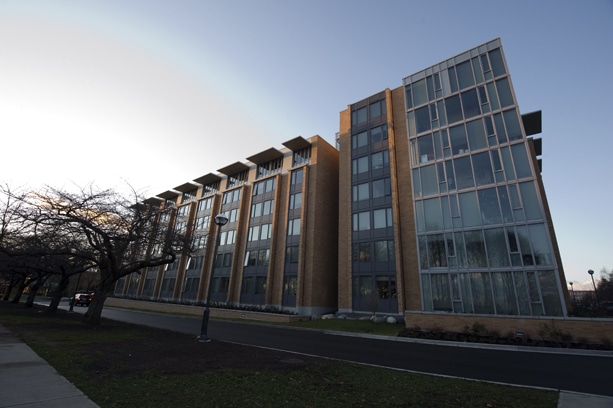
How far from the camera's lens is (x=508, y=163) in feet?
72.4

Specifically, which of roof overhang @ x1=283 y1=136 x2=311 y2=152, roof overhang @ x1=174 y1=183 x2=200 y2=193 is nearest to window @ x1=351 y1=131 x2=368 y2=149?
roof overhang @ x1=283 y1=136 x2=311 y2=152

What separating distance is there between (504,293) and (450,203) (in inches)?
291

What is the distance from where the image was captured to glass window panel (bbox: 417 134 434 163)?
2638cm

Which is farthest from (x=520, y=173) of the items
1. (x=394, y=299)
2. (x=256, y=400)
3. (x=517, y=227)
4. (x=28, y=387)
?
(x=28, y=387)

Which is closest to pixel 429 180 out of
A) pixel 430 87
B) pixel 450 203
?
pixel 450 203

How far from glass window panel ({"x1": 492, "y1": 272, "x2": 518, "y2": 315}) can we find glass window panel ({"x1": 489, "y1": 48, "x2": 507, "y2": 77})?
1619cm

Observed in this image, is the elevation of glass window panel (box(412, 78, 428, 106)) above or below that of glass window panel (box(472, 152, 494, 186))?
above

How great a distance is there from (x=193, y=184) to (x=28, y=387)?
160 feet

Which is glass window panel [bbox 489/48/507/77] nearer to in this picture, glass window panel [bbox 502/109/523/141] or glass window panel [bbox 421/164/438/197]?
glass window panel [bbox 502/109/523/141]

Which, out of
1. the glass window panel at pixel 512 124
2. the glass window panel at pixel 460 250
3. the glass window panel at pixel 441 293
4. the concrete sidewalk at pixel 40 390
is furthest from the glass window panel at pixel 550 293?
the concrete sidewalk at pixel 40 390

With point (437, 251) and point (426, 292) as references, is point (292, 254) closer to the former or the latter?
point (426, 292)

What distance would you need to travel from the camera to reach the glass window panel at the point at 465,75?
84.9ft

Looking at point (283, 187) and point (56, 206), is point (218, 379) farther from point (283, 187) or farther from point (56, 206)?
point (283, 187)

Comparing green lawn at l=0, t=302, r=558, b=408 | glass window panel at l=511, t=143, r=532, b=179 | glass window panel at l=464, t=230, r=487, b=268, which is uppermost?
glass window panel at l=511, t=143, r=532, b=179
